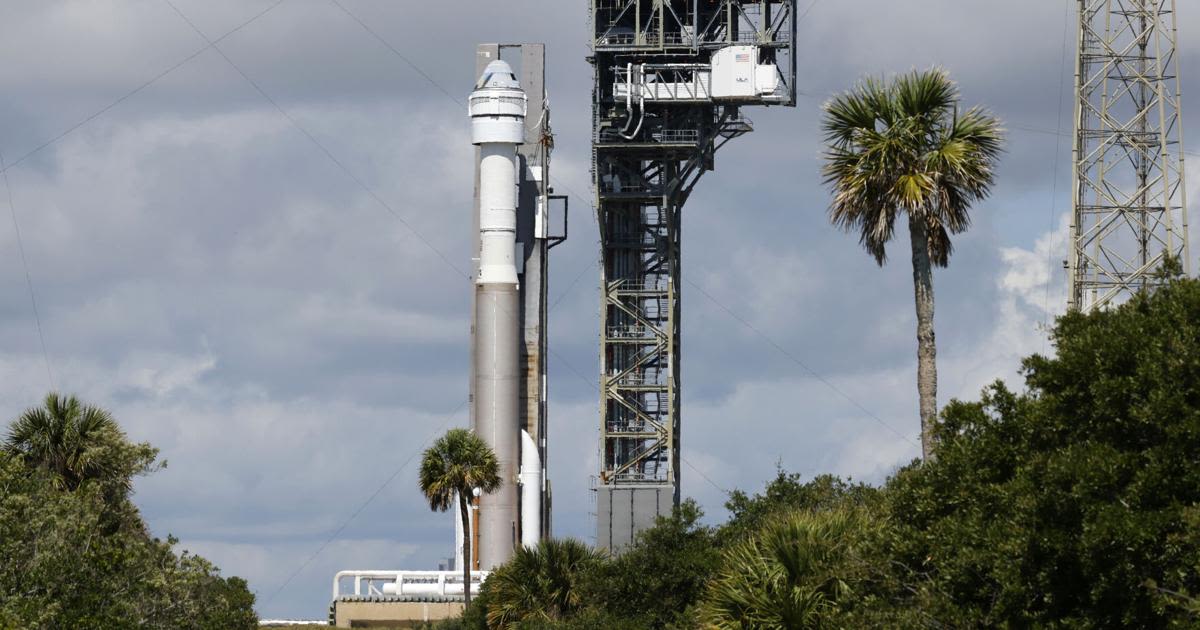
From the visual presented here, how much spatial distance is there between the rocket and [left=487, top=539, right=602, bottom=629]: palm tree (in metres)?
36.9

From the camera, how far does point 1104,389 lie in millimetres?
32531

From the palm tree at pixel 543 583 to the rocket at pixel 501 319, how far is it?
3689 centimetres

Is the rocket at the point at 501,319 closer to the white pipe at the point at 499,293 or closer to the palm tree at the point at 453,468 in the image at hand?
the white pipe at the point at 499,293

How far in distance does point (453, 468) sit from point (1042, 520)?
4284 centimetres

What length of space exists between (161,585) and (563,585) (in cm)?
1632

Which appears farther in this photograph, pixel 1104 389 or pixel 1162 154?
pixel 1162 154

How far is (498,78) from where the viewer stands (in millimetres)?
103938

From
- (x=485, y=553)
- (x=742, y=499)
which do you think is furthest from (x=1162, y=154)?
(x=485, y=553)

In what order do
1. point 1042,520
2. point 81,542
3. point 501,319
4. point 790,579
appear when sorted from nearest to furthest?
point 1042,520, point 790,579, point 81,542, point 501,319

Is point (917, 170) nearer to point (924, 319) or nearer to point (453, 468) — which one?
point (924, 319)

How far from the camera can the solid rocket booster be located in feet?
332

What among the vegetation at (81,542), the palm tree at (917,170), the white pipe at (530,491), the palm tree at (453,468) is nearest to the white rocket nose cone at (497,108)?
the white pipe at (530,491)

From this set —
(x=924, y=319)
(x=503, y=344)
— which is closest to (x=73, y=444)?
(x=924, y=319)

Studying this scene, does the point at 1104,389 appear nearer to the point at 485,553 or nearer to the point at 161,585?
the point at 161,585
